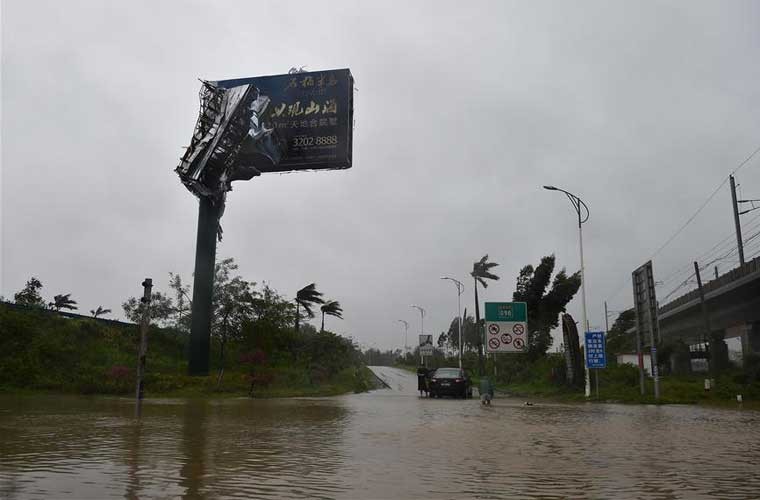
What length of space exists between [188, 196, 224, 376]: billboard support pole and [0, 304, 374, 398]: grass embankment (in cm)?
118

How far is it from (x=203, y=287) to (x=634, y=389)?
23720mm

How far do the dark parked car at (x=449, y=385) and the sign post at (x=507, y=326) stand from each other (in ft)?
7.19

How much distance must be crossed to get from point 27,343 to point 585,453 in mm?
31665

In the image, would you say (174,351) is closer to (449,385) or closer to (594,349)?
(449,385)

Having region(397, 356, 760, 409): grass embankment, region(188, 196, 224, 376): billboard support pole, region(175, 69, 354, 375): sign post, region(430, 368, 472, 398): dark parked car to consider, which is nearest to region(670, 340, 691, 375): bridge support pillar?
region(397, 356, 760, 409): grass embankment

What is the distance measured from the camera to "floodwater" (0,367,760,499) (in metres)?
6.72

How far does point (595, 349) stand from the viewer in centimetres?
2955

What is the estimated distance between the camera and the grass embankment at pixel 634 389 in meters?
27.8

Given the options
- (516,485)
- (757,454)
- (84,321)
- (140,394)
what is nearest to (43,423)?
(140,394)

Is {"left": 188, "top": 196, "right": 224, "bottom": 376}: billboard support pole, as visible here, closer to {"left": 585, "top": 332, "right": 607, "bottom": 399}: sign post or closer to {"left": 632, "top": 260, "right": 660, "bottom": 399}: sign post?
{"left": 585, "top": 332, "right": 607, "bottom": 399}: sign post

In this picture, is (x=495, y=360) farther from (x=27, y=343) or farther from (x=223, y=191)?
(x=27, y=343)

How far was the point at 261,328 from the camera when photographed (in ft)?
119

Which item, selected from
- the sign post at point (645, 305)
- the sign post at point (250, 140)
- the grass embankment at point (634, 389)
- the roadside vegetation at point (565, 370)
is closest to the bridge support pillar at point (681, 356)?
the roadside vegetation at point (565, 370)

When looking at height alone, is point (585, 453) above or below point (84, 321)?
below
